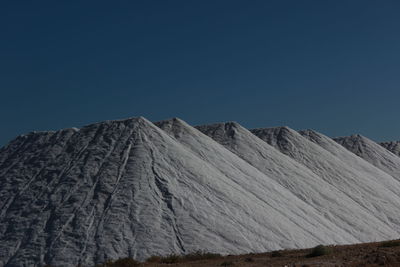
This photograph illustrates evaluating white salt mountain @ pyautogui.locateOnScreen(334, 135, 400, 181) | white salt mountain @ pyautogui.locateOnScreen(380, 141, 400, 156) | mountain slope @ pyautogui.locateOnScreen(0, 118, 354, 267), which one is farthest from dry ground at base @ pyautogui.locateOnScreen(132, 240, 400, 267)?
white salt mountain @ pyautogui.locateOnScreen(380, 141, 400, 156)

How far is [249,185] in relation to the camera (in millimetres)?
31953

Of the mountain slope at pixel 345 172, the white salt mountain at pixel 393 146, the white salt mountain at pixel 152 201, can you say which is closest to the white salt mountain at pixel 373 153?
the mountain slope at pixel 345 172

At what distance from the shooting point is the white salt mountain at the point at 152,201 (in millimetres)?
23047

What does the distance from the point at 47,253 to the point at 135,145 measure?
10386 millimetres

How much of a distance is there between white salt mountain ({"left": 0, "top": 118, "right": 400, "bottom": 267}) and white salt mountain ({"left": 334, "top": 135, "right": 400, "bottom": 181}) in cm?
1909

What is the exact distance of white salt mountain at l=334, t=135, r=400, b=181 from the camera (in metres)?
60.5

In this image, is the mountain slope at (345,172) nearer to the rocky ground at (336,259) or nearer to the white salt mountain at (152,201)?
the white salt mountain at (152,201)

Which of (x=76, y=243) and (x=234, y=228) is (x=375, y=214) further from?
(x=76, y=243)

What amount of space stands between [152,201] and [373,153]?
148 feet

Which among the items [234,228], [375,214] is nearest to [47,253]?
[234,228]

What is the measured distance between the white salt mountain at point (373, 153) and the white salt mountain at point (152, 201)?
1909cm

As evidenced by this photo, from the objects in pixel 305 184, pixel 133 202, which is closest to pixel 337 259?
pixel 133 202

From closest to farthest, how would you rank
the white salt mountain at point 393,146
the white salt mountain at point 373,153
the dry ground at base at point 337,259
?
the dry ground at base at point 337,259, the white salt mountain at point 373,153, the white salt mountain at point 393,146

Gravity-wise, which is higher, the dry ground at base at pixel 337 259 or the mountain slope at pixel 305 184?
the mountain slope at pixel 305 184
